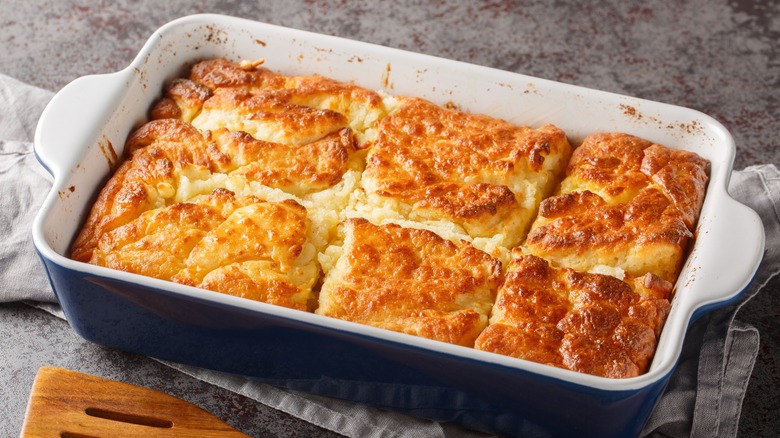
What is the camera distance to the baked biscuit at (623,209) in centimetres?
309

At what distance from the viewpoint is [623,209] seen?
321cm

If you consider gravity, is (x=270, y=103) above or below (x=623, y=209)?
above

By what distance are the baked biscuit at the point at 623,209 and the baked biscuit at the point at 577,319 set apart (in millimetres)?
93

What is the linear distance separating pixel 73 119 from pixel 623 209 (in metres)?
1.85

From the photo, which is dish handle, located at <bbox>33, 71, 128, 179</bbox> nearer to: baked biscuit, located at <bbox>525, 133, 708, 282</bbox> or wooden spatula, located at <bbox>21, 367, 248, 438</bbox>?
wooden spatula, located at <bbox>21, 367, 248, 438</bbox>

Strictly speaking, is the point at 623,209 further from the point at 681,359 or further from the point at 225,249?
the point at 225,249

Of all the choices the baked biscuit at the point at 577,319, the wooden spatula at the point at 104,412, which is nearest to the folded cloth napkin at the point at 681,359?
the wooden spatula at the point at 104,412

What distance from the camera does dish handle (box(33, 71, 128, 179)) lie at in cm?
312

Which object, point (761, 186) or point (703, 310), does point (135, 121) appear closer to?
point (703, 310)

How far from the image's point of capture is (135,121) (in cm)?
352

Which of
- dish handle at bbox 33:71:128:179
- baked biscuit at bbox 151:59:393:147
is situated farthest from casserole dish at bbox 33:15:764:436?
baked biscuit at bbox 151:59:393:147

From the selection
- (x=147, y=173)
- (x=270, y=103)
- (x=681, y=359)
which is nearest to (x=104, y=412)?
(x=147, y=173)

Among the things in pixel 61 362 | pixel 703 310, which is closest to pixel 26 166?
pixel 61 362

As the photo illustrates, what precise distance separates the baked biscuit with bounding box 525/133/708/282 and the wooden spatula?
1191 millimetres
